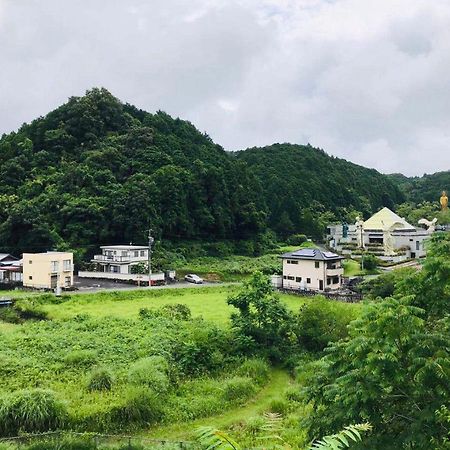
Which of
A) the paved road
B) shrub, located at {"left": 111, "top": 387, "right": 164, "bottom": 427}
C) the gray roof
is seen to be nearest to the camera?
shrub, located at {"left": 111, "top": 387, "right": 164, "bottom": 427}

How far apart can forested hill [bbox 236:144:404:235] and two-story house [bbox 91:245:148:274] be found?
27.1 m

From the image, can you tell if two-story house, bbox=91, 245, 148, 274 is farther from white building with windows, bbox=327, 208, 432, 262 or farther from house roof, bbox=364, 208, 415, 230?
house roof, bbox=364, 208, 415, 230

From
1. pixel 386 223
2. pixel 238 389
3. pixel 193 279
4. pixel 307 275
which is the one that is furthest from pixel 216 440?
pixel 386 223

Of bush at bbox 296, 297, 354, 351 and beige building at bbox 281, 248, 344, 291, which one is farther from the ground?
beige building at bbox 281, 248, 344, 291

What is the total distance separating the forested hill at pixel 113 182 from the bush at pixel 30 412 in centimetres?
3284

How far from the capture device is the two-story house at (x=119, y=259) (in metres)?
42.9

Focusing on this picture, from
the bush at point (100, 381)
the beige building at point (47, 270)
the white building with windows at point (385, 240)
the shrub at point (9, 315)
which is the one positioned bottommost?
the bush at point (100, 381)

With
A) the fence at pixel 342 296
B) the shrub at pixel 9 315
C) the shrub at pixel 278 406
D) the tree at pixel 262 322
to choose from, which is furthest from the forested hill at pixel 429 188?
the shrub at pixel 278 406

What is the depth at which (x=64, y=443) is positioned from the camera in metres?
12.6

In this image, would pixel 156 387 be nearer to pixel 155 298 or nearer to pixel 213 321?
pixel 213 321

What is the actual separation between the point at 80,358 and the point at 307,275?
2038 centimetres

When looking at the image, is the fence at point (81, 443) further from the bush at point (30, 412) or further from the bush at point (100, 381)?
the bush at point (100, 381)

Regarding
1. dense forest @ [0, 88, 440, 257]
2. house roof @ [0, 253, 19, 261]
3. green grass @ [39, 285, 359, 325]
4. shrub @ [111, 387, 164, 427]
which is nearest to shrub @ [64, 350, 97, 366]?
shrub @ [111, 387, 164, 427]

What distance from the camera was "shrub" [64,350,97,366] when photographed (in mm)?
19062
